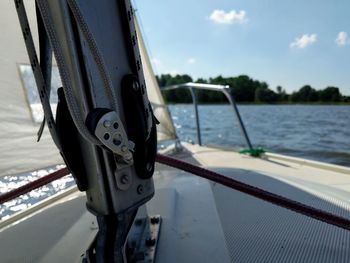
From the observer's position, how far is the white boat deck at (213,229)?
2.92 ft

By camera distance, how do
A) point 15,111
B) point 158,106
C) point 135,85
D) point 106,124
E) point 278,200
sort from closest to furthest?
point 106,124 < point 135,85 < point 278,200 < point 15,111 < point 158,106

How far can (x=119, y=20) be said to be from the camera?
2.38 ft

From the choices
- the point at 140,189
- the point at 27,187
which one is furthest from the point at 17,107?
the point at 140,189

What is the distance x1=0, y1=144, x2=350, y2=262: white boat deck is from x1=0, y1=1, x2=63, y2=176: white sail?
269 mm

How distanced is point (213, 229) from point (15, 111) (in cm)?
100

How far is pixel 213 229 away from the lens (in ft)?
3.30

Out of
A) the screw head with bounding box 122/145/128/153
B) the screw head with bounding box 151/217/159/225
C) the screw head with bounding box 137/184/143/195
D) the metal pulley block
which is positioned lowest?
the screw head with bounding box 151/217/159/225

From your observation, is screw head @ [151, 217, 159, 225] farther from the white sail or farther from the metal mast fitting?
the white sail

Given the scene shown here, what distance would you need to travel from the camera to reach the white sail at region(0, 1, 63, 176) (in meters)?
1.37

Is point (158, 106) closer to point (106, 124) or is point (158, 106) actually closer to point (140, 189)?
point (140, 189)

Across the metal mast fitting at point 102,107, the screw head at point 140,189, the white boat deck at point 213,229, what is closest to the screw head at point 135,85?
the metal mast fitting at point 102,107

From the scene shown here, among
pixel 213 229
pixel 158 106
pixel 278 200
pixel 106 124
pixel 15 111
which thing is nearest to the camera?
pixel 106 124

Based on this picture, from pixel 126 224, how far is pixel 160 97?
1.88m

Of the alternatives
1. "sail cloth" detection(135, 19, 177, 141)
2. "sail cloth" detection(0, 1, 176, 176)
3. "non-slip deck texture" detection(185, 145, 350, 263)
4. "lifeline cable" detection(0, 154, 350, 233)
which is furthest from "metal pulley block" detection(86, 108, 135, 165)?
"sail cloth" detection(135, 19, 177, 141)
